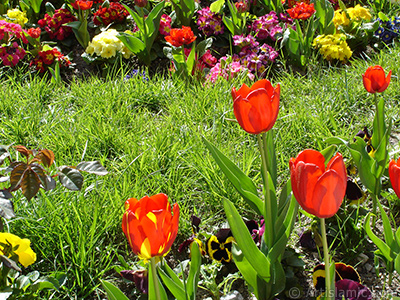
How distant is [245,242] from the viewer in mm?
1137

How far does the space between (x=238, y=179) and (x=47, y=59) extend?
7.60 feet

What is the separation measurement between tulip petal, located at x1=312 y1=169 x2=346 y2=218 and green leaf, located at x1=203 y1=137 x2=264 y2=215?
1.69 ft

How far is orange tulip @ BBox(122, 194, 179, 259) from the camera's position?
81cm

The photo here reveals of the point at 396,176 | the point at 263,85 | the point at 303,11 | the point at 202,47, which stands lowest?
the point at 202,47

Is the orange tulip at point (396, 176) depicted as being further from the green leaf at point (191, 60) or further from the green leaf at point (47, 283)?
the green leaf at point (191, 60)

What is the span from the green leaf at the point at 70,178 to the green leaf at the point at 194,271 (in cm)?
35

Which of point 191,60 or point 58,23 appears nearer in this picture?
point 191,60

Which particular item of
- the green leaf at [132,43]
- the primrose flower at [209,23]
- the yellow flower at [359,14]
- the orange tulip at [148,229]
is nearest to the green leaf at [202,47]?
the primrose flower at [209,23]

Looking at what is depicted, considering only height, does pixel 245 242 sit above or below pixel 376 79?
below

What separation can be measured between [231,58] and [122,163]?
1327 millimetres

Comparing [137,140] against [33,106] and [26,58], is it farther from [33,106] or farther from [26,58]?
[26,58]

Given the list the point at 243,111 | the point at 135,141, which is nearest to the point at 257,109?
the point at 243,111

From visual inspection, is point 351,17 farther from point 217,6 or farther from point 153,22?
point 153,22

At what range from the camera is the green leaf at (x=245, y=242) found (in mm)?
1106
